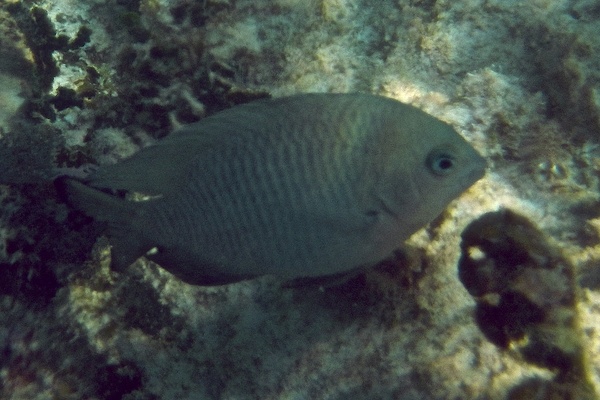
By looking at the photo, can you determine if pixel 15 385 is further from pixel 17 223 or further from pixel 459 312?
pixel 459 312

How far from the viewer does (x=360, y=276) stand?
279 cm

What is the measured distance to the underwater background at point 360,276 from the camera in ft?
8.54

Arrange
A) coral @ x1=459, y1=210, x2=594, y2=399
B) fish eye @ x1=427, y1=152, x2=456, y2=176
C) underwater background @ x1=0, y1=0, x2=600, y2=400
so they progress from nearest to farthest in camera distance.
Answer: fish eye @ x1=427, y1=152, x2=456, y2=176
coral @ x1=459, y1=210, x2=594, y2=399
underwater background @ x1=0, y1=0, x2=600, y2=400

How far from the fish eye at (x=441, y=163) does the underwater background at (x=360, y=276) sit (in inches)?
40.8

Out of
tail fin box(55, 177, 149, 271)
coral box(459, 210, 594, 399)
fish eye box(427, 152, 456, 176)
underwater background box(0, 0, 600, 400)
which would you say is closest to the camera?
fish eye box(427, 152, 456, 176)

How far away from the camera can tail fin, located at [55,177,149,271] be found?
2039 millimetres

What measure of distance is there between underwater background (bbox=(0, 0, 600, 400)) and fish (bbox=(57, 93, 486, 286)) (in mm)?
957

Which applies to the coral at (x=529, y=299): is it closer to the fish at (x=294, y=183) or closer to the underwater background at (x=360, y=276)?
the underwater background at (x=360, y=276)

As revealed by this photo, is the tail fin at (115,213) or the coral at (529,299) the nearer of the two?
the tail fin at (115,213)

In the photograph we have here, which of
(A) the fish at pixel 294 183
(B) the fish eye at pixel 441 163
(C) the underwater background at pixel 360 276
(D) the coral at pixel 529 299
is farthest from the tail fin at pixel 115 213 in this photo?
(D) the coral at pixel 529 299

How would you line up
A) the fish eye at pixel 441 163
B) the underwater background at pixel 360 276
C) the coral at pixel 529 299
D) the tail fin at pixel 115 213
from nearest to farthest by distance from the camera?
the fish eye at pixel 441 163
the tail fin at pixel 115 213
the coral at pixel 529 299
the underwater background at pixel 360 276

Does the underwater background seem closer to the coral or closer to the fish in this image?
the coral

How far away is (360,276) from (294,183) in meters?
1.15

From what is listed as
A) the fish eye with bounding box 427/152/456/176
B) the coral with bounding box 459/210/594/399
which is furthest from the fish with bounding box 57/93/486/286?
the coral with bounding box 459/210/594/399
